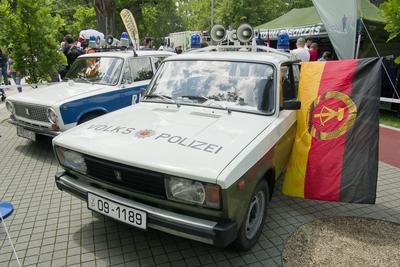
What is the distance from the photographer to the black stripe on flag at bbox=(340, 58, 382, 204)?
3754 millimetres

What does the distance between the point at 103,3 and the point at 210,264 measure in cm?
1971

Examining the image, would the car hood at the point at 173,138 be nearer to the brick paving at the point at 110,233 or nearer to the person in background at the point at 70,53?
the brick paving at the point at 110,233

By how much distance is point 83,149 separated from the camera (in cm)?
307

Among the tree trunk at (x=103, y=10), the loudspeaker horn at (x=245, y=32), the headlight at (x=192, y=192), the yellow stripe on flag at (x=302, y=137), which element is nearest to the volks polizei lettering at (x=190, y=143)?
the headlight at (x=192, y=192)

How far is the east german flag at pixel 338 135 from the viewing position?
379cm

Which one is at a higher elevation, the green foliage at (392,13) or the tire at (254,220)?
the green foliage at (392,13)

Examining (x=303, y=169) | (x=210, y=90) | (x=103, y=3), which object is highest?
(x=103, y=3)

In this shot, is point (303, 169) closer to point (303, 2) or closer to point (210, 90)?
point (210, 90)

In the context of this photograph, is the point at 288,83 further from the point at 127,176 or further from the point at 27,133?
the point at 27,133

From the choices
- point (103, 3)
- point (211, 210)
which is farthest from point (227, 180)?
point (103, 3)

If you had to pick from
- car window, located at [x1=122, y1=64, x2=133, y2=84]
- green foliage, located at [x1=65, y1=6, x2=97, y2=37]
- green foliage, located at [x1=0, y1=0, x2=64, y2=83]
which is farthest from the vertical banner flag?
green foliage, located at [x1=65, y1=6, x2=97, y2=37]

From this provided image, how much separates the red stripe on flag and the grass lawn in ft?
17.2

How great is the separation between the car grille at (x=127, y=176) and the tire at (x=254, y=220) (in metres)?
0.90

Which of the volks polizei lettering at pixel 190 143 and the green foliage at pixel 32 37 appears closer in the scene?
the volks polizei lettering at pixel 190 143
